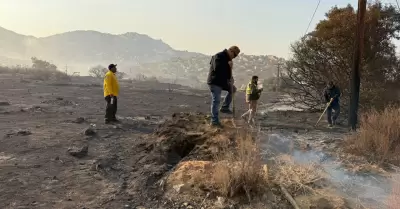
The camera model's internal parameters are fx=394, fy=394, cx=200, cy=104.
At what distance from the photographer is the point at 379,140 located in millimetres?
7301

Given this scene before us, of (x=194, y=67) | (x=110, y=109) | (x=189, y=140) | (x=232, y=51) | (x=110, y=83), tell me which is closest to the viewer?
(x=189, y=140)

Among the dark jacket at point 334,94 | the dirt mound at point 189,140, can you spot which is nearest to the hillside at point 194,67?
the dark jacket at point 334,94

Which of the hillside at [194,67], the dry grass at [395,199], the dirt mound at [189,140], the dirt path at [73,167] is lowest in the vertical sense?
the dirt path at [73,167]

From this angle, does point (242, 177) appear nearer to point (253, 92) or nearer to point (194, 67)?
point (253, 92)

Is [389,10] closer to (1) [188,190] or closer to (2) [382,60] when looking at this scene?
(2) [382,60]

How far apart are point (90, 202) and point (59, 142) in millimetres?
3953

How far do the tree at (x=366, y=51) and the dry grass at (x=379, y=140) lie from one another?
8.50 metres

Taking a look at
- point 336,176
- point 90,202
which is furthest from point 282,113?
point 90,202

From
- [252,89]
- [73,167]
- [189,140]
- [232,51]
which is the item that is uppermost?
[232,51]

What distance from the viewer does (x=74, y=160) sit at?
772 centimetres

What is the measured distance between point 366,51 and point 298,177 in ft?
40.4

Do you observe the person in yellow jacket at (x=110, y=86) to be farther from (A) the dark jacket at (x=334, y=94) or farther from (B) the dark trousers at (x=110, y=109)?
(A) the dark jacket at (x=334, y=94)

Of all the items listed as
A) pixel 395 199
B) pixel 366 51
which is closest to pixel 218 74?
pixel 395 199

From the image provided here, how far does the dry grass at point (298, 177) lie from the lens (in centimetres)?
543
